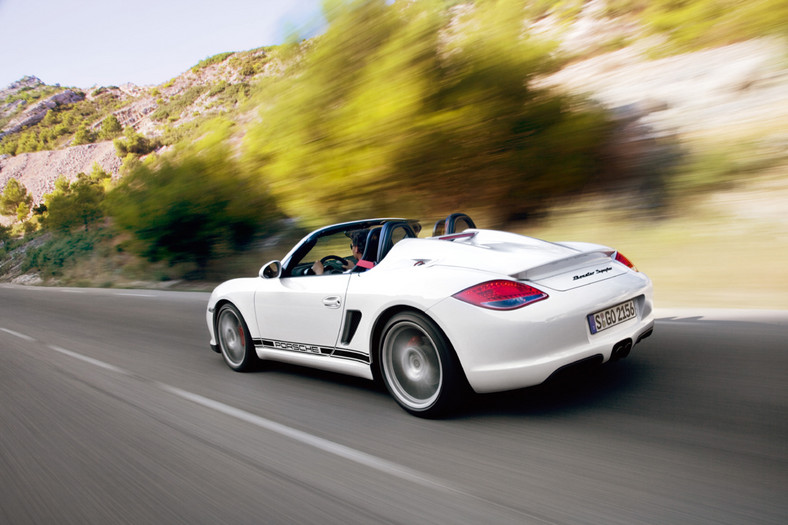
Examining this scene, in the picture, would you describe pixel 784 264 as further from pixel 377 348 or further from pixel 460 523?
pixel 460 523

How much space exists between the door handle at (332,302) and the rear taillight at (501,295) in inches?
41.4

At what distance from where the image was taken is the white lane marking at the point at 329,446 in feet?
9.45

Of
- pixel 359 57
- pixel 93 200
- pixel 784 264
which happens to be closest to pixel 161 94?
pixel 93 200

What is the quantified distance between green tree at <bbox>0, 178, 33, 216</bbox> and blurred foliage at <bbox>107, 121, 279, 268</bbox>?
280ft

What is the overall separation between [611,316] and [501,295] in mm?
736

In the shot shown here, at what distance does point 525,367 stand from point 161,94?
13974 cm

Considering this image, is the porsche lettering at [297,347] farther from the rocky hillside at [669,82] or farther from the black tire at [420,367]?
the rocky hillside at [669,82]

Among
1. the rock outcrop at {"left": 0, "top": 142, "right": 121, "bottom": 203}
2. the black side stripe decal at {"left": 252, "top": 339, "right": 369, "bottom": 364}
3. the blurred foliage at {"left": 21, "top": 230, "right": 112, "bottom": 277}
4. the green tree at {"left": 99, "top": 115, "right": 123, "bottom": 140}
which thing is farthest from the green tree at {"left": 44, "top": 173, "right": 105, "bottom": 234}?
the green tree at {"left": 99, "top": 115, "right": 123, "bottom": 140}

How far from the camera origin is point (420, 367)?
3666mm

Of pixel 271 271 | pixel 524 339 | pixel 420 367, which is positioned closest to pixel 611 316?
pixel 524 339

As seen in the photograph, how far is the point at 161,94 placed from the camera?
128500 millimetres

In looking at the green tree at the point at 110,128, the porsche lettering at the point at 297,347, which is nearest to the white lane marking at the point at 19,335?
the porsche lettering at the point at 297,347

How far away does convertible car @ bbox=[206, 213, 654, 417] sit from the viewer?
128 inches

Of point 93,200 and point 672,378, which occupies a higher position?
point 93,200
